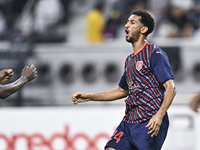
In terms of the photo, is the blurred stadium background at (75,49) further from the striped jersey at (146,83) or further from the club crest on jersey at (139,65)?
the club crest on jersey at (139,65)

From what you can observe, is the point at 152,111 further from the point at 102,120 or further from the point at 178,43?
the point at 178,43

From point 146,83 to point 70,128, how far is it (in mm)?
3806

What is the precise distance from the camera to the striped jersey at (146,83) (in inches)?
198

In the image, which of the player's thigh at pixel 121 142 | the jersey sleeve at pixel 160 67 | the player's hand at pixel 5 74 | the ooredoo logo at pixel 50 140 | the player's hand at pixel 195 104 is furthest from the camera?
the ooredoo logo at pixel 50 140

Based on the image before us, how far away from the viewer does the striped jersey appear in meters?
5.03

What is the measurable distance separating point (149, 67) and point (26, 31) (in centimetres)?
680

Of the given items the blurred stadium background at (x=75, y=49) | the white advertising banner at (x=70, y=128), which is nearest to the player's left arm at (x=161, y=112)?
the white advertising banner at (x=70, y=128)

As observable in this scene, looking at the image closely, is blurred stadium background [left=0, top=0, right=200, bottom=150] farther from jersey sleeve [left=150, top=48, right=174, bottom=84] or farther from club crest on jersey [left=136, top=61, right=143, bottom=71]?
jersey sleeve [left=150, top=48, right=174, bottom=84]

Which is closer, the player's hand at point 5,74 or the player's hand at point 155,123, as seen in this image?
the player's hand at point 155,123

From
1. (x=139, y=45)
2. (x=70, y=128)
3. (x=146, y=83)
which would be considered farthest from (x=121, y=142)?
(x=70, y=128)

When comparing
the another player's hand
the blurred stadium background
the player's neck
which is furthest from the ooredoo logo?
the player's neck

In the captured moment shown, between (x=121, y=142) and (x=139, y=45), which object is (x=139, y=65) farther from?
(x=121, y=142)

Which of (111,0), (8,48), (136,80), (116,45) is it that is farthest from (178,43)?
(136,80)

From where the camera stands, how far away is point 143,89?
16.8ft
